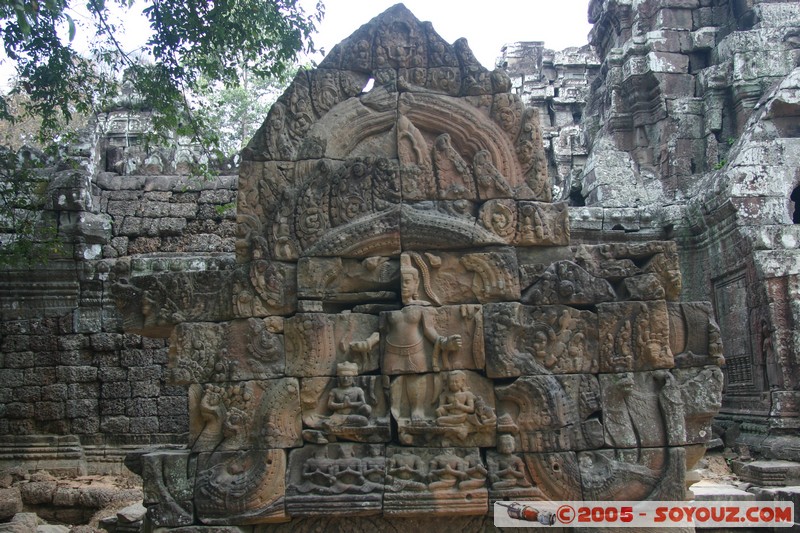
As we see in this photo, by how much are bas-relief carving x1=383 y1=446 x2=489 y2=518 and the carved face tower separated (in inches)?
0.4

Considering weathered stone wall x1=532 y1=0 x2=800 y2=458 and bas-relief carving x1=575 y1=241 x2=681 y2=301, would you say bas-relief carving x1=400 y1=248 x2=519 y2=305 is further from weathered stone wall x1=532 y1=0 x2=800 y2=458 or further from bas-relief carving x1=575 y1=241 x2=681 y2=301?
weathered stone wall x1=532 y1=0 x2=800 y2=458

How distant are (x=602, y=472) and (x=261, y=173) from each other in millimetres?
3073

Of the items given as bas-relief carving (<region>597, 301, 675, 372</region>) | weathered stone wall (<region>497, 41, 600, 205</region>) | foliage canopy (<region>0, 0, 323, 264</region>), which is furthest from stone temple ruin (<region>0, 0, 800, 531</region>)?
weathered stone wall (<region>497, 41, 600, 205</region>)

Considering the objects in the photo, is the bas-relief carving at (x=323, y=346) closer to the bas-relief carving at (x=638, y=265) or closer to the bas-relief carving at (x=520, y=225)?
the bas-relief carving at (x=520, y=225)

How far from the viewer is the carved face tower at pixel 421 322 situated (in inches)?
180

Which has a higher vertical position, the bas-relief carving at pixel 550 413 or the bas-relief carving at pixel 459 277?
the bas-relief carving at pixel 459 277

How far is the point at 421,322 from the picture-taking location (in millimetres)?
4816

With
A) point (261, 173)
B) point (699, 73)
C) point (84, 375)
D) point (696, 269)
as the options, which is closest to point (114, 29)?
point (261, 173)

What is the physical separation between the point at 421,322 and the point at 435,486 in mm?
1064

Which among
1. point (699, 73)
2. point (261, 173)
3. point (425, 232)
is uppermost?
point (699, 73)

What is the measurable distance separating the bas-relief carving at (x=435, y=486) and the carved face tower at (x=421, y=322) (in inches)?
0.4

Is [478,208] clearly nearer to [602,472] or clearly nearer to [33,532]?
[602,472]

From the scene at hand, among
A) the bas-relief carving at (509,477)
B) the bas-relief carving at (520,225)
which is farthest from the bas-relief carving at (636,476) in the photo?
the bas-relief carving at (520,225)

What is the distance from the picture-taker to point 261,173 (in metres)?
5.06
